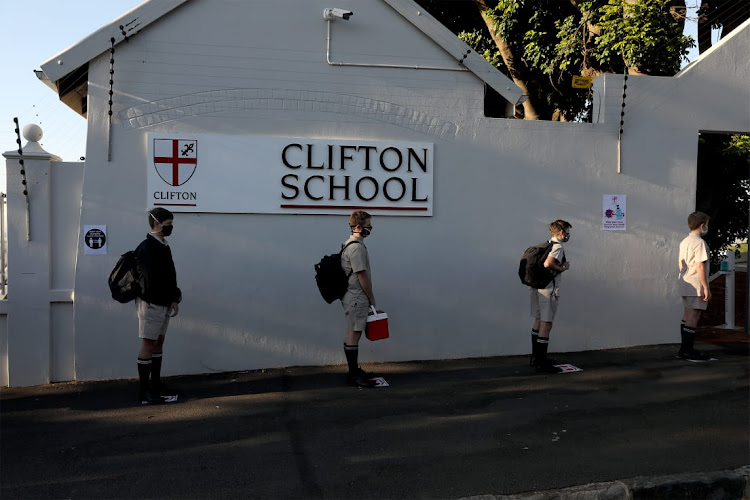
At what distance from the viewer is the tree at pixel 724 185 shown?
35.0 ft

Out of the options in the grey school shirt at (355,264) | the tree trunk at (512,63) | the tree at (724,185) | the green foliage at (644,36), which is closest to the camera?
the grey school shirt at (355,264)

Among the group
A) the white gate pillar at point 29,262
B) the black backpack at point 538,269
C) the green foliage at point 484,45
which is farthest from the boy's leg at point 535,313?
the green foliage at point 484,45

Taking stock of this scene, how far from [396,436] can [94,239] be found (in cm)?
393

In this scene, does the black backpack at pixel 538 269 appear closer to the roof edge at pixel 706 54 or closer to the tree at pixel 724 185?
the roof edge at pixel 706 54

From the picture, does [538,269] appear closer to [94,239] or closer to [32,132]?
[94,239]

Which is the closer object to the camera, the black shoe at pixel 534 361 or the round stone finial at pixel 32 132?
the round stone finial at pixel 32 132

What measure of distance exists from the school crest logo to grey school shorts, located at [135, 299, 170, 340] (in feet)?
5.49

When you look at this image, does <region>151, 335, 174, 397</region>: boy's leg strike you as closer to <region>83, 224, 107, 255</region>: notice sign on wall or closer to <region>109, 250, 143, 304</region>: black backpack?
<region>109, 250, 143, 304</region>: black backpack

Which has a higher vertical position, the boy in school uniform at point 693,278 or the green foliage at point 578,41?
the green foliage at point 578,41

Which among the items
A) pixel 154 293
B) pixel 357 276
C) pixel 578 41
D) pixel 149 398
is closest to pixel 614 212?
pixel 357 276

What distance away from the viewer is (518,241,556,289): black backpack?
7145mm

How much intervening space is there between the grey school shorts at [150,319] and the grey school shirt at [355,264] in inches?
69.7

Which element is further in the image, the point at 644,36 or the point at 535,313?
the point at 644,36

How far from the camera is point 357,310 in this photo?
6707mm
